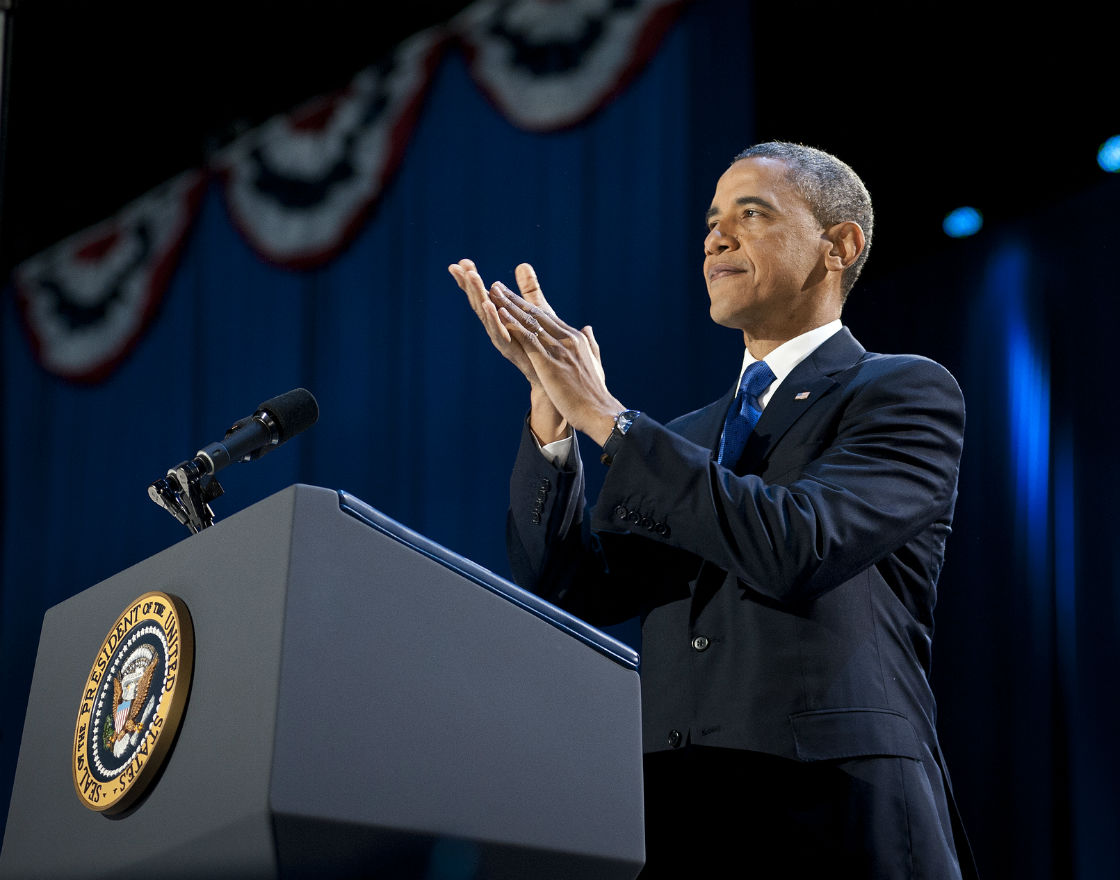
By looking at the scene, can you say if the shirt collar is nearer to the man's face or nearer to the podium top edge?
the man's face

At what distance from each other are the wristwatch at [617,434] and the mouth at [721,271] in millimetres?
473

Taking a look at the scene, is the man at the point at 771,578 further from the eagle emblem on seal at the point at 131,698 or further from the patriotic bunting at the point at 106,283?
the patriotic bunting at the point at 106,283

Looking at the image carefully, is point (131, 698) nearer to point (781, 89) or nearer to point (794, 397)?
point (794, 397)

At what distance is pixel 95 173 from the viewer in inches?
176

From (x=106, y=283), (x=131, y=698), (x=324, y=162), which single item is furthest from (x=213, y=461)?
(x=106, y=283)

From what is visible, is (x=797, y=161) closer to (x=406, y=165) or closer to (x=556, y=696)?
(x=556, y=696)

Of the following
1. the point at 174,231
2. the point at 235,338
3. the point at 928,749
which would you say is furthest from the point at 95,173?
the point at 928,749

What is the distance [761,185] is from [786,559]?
2.35 ft

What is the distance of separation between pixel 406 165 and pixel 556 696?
3.14 m

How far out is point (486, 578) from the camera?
3.55 ft

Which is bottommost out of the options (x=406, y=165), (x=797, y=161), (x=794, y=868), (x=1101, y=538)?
(x=794, y=868)

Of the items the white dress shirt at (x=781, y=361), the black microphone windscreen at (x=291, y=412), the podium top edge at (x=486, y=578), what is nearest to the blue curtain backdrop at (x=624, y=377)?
the white dress shirt at (x=781, y=361)

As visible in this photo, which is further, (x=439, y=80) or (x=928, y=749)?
(x=439, y=80)

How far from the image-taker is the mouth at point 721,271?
184 centimetres
